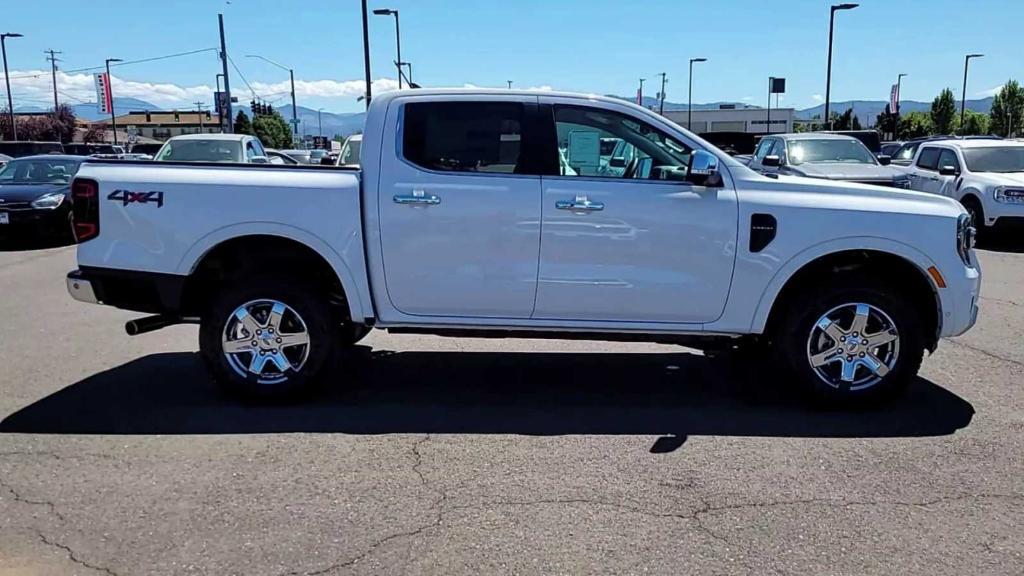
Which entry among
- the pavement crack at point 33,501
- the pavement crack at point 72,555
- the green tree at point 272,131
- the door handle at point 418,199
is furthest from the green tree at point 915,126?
the pavement crack at point 72,555

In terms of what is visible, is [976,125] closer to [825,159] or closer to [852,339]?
[825,159]

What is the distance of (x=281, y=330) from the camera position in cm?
535

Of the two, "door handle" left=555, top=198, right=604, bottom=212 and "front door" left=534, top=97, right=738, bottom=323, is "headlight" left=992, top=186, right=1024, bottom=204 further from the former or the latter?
"door handle" left=555, top=198, right=604, bottom=212

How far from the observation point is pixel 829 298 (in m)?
5.22

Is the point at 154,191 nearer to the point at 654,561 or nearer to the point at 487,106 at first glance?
the point at 487,106

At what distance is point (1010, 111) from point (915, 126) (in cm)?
646

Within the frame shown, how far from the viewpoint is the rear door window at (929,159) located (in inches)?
632

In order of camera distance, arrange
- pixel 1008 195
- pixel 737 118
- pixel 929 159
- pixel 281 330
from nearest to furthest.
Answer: pixel 281 330 < pixel 1008 195 < pixel 929 159 < pixel 737 118

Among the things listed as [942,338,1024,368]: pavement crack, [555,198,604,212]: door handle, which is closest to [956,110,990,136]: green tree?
[942,338,1024,368]: pavement crack

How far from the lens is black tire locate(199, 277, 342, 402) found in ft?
17.3

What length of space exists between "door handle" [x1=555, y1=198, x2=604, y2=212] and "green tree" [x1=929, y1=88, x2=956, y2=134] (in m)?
69.5

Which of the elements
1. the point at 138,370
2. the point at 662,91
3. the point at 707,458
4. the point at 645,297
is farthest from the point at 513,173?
the point at 662,91

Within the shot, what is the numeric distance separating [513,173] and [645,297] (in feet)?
3.78

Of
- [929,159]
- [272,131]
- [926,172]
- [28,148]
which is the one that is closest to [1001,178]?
[926,172]
